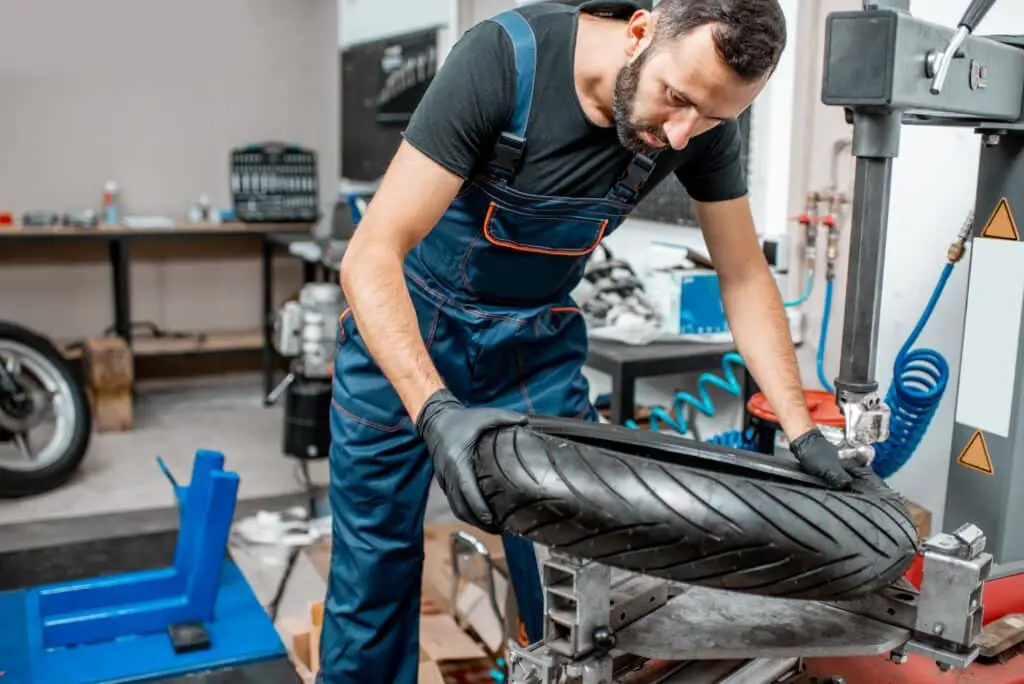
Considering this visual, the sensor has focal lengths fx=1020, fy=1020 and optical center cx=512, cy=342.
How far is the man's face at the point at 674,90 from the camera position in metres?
1.12

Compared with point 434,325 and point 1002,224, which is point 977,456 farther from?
point 434,325

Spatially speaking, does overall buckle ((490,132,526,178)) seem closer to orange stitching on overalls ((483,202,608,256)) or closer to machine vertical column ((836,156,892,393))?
orange stitching on overalls ((483,202,608,256))

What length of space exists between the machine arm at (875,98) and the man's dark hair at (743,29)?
0.06 meters

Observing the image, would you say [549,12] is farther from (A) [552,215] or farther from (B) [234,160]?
(B) [234,160]

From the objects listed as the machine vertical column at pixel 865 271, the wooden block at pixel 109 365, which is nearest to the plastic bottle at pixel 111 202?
the wooden block at pixel 109 365

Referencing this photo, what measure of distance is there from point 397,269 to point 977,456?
0.89 meters

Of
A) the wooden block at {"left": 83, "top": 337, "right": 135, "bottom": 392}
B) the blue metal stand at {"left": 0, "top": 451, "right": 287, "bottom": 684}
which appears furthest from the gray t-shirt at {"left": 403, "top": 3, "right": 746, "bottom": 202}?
the wooden block at {"left": 83, "top": 337, "right": 135, "bottom": 392}

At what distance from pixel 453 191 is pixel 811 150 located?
140 centimetres

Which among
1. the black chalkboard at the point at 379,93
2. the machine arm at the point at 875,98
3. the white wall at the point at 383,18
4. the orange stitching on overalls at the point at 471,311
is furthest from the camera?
the black chalkboard at the point at 379,93

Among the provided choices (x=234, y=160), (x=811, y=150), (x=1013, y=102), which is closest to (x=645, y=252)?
(x=811, y=150)

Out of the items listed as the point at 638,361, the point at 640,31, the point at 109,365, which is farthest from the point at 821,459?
the point at 109,365

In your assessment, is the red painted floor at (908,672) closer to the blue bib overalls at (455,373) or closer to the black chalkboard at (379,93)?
the blue bib overalls at (455,373)

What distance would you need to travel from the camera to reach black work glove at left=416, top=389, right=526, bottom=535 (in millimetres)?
941

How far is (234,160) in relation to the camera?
4781 millimetres
